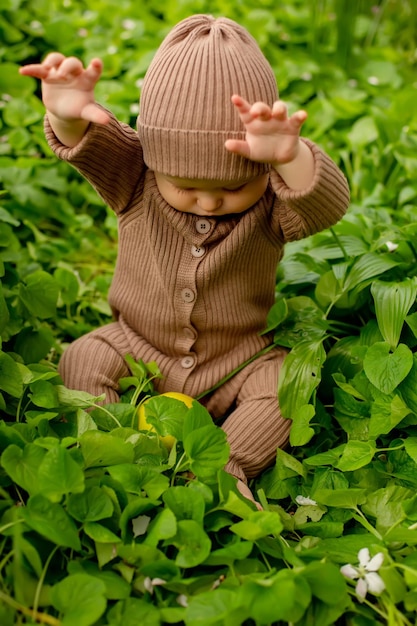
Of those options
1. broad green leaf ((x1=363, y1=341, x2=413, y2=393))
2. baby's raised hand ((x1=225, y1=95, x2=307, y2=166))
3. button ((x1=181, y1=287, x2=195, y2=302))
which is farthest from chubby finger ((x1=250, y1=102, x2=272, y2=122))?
broad green leaf ((x1=363, y1=341, x2=413, y2=393))

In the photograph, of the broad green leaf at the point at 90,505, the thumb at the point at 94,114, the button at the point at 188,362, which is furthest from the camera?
the button at the point at 188,362

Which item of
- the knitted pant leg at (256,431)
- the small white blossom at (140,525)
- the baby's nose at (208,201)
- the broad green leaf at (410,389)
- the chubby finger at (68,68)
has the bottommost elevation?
the knitted pant leg at (256,431)

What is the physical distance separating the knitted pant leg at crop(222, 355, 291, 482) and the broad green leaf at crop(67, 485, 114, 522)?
1.09 feet

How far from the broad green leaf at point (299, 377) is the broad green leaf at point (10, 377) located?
0.50 meters

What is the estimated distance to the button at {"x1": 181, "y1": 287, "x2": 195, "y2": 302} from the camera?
1.50m

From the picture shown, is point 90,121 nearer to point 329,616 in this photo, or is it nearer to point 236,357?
point 236,357

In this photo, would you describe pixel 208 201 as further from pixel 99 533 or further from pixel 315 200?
pixel 99 533

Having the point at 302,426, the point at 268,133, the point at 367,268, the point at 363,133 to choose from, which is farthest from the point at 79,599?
the point at 363,133

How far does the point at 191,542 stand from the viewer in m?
1.18

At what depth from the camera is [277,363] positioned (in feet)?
5.27

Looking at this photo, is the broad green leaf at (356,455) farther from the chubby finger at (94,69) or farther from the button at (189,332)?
the chubby finger at (94,69)

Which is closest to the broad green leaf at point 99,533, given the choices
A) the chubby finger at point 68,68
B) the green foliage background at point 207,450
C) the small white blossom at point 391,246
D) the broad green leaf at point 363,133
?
the green foliage background at point 207,450

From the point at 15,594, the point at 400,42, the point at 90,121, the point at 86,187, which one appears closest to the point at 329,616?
the point at 15,594

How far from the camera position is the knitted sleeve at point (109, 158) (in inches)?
53.9
